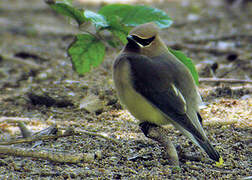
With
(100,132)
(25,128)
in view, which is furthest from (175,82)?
(25,128)

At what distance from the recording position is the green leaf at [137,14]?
3.21 meters

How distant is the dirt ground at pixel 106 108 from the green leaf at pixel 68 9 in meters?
0.71

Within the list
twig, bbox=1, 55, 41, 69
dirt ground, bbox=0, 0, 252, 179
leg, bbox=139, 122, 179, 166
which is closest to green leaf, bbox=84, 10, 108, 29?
dirt ground, bbox=0, 0, 252, 179

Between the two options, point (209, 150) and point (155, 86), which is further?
point (155, 86)

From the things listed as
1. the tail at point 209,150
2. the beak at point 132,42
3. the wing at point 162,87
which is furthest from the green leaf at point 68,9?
the tail at point 209,150

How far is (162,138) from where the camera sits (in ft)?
8.62

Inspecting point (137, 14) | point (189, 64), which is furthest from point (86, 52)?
point (189, 64)

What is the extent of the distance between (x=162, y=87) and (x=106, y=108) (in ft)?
3.34

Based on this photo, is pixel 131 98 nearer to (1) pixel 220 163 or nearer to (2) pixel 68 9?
(1) pixel 220 163

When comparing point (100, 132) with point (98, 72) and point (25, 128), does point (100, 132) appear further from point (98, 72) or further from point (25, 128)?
point (98, 72)

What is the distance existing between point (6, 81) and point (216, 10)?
450cm

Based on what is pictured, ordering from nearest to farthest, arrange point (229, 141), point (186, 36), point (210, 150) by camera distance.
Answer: point (210, 150) < point (229, 141) < point (186, 36)

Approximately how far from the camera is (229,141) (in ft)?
9.49

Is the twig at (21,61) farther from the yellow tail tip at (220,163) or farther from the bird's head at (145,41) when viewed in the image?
the yellow tail tip at (220,163)
